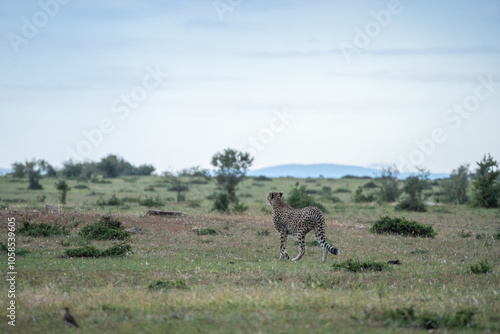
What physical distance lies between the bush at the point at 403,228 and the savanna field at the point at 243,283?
2.05 feet

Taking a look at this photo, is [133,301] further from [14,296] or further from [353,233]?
[353,233]

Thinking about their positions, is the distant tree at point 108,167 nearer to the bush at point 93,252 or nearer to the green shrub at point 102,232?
the green shrub at point 102,232

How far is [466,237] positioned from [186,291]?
49.7 feet

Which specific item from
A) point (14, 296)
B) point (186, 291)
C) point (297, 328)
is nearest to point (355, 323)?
point (297, 328)

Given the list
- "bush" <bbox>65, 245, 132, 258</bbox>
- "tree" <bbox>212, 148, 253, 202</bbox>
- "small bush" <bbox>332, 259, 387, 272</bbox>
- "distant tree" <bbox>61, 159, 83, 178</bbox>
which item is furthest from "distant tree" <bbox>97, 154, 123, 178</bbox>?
"small bush" <bbox>332, 259, 387, 272</bbox>

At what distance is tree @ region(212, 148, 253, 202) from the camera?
48.9 meters

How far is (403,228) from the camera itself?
→ 75.5 feet

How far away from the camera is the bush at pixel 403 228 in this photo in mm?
22353

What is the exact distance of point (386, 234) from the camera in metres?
22.7

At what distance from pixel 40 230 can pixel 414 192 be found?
2818cm

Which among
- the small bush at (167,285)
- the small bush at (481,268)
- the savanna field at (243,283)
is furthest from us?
→ the small bush at (481,268)

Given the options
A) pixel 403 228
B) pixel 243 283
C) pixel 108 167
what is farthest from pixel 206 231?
pixel 108 167

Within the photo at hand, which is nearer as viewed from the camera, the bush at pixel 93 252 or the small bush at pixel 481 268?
the small bush at pixel 481 268

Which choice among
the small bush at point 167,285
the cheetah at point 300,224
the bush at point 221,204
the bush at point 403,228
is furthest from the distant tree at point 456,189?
the small bush at point 167,285
